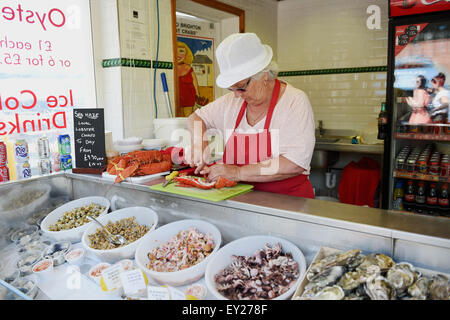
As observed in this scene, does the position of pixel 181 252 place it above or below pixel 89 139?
below

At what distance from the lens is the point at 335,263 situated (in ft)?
4.21

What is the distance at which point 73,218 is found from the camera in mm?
2070

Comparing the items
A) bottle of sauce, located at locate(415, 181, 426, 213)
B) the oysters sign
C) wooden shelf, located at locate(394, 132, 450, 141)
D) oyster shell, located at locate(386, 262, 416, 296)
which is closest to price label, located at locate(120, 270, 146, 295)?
oyster shell, located at locate(386, 262, 416, 296)

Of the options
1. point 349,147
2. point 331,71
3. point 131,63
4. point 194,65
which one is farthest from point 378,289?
point 331,71

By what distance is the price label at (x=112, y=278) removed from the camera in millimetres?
1406

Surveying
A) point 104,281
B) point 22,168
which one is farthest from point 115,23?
point 104,281

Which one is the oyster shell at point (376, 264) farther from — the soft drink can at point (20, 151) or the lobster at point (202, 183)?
the soft drink can at point (20, 151)

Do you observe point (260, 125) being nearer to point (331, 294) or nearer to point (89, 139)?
point (89, 139)

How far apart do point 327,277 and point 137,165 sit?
1374 mm

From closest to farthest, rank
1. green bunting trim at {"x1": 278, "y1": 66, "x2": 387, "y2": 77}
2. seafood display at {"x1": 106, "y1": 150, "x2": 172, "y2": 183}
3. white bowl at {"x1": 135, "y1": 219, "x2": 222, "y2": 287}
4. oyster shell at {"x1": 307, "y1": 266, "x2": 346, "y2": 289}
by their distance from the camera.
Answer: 1. oyster shell at {"x1": 307, "y1": 266, "x2": 346, "y2": 289}
2. white bowl at {"x1": 135, "y1": 219, "x2": 222, "y2": 287}
3. seafood display at {"x1": 106, "y1": 150, "x2": 172, "y2": 183}
4. green bunting trim at {"x1": 278, "y1": 66, "x2": 387, "y2": 77}

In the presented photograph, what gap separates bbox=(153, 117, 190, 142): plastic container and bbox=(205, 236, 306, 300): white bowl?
198cm

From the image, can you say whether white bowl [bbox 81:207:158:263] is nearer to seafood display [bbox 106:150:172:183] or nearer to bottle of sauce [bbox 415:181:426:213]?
seafood display [bbox 106:150:172:183]

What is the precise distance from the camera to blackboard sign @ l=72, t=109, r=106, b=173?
7.65 ft
